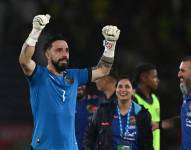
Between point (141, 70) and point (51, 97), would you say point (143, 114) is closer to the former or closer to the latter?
point (51, 97)

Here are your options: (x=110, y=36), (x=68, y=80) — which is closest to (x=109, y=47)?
(x=110, y=36)

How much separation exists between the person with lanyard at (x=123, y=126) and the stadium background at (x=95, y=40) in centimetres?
514

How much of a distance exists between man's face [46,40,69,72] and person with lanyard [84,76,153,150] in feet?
4.09

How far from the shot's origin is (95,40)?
54.9 feet

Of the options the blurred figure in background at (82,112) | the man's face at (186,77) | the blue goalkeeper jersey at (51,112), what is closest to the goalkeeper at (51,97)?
the blue goalkeeper jersey at (51,112)

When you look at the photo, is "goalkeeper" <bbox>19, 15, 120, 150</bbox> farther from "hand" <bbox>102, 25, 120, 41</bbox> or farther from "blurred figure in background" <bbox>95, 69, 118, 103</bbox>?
"blurred figure in background" <bbox>95, 69, 118, 103</bbox>

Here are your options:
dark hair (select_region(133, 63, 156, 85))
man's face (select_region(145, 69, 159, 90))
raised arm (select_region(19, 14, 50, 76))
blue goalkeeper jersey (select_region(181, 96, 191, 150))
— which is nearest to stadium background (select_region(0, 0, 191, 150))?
dark hair (select_region(133, 63, 156, 85))

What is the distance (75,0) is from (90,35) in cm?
90

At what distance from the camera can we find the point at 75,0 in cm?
1717

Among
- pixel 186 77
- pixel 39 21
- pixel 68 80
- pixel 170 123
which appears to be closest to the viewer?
pixel 39 21

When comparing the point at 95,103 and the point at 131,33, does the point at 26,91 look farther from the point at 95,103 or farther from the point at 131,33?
the point at 95,103

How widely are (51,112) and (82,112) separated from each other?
2604 millimetres

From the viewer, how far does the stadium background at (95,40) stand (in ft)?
49.5

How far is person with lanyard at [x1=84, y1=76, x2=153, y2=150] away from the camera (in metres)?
9.55
